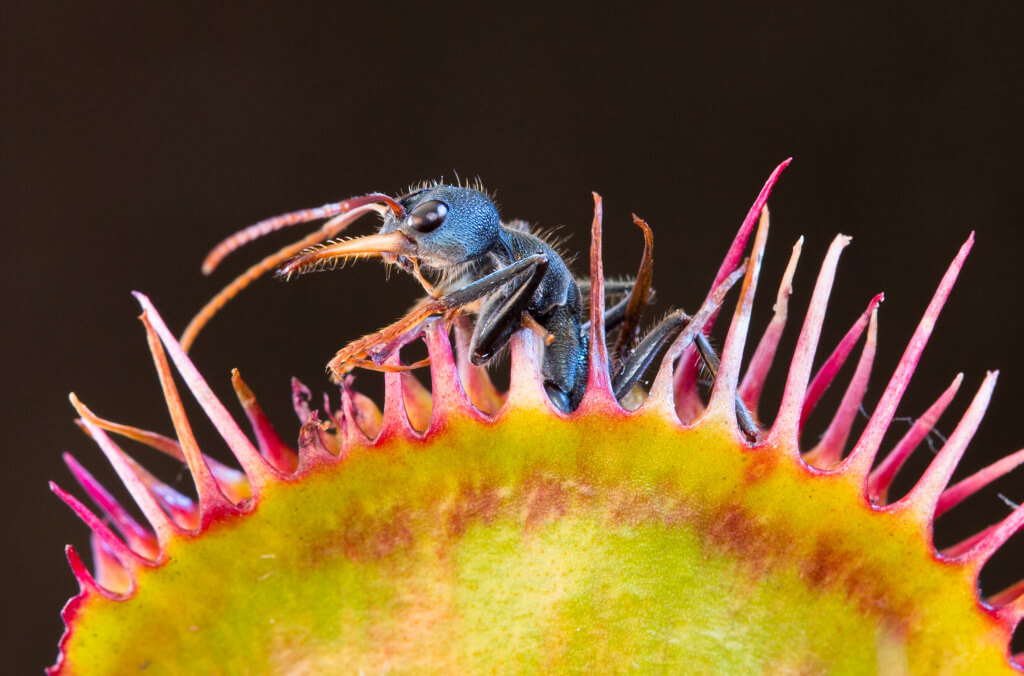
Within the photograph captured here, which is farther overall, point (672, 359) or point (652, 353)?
point (652, 353)

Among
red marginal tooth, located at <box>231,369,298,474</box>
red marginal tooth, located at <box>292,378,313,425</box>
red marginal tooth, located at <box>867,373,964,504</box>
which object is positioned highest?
red marginal tooth, located at <box>292,378,313,425</box>

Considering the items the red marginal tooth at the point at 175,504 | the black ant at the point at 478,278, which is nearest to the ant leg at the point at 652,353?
the black ant at the point at 478,278

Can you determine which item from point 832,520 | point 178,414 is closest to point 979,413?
point 832,520

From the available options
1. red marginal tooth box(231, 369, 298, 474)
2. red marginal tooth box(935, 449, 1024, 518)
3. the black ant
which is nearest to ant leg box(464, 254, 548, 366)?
the black ant

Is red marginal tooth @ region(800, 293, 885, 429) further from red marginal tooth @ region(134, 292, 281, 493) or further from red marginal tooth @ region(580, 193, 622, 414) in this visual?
red marginal tooth @ region(134, 292, 281, 493)

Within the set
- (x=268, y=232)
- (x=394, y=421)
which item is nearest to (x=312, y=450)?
(x=394, y=421)

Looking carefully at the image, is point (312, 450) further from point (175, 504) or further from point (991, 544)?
point (991, 544)

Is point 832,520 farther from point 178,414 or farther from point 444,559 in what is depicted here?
point 178,414
